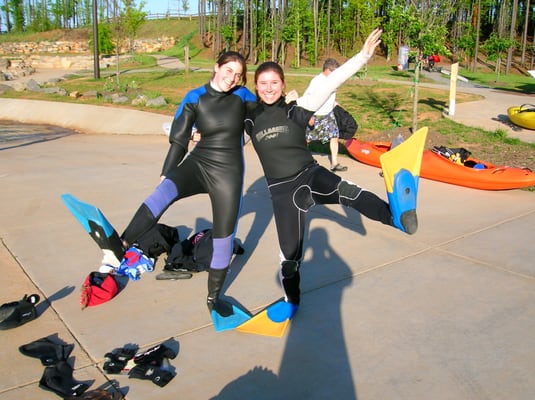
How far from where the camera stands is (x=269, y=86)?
360 cm

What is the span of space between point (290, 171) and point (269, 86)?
62 cm

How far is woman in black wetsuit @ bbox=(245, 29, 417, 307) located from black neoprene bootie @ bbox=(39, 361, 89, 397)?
59.5 inches

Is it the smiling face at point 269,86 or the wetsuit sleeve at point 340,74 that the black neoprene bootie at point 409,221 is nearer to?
the wetsuit sleeve at point 340,74

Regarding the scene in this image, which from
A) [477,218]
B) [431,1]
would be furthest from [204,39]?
[477,218]

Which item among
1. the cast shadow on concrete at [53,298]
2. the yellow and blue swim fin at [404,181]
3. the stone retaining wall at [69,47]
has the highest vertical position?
the stone retaining wall at [69,47]

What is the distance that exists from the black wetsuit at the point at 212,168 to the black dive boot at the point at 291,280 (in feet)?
1.45

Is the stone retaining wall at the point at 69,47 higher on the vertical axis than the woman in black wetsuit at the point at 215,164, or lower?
higher

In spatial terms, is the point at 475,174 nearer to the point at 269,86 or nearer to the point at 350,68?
the point at 350,68

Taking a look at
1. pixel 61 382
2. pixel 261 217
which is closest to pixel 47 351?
pixel 61 382

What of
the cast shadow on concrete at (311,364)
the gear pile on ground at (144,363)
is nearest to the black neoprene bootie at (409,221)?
the cast shadow on concrete at (311,364)

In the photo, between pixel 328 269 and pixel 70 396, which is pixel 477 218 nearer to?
pixel 328 269

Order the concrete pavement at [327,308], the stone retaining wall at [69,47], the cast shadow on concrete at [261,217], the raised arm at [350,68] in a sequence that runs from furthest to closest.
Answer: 1. the stone retaining wall at [69,47]
2. the cast shadow on concrete at [261,217]
3. the raised arm at [350,68]
4. the concrete pavement at [327,308]

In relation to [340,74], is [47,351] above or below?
below

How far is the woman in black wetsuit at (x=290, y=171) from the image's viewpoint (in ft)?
11.6
